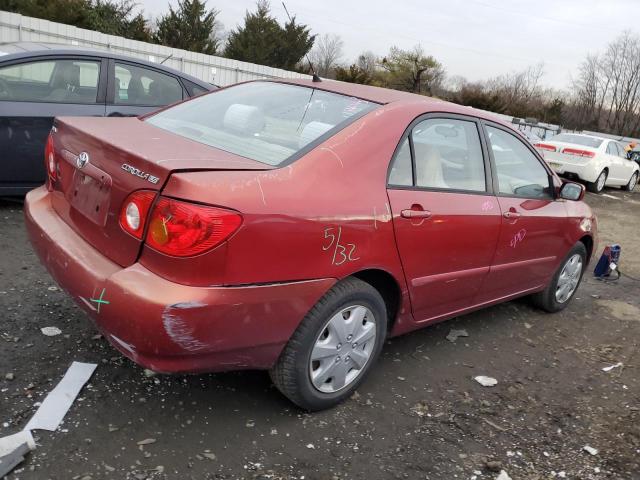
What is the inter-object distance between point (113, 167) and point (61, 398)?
1.11 meters

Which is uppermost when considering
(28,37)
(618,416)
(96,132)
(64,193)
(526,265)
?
(28,37)

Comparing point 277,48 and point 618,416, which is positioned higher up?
point 277,48

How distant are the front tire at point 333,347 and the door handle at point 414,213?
0.40 metres

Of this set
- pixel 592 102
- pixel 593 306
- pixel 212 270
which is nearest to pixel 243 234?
pixel 212 270

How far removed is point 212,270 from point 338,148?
2.77 ft

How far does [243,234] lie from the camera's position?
210 centimetres

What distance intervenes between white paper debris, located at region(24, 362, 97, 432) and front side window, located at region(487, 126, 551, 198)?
2.63 meters

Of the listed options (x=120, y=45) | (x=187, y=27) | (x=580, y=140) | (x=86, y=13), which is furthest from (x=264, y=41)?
(x=580, y=140)

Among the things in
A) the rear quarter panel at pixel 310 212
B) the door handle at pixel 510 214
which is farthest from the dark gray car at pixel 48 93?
the door handle at pixel 510 214

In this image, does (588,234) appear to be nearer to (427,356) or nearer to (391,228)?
(427,356)

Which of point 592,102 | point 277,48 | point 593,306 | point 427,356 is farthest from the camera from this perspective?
point 592,102

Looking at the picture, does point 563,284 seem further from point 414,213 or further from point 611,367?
point 414,213

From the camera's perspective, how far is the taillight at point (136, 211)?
216 cm

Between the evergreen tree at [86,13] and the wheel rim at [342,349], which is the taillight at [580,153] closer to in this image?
the wheel rim at [342,349]
